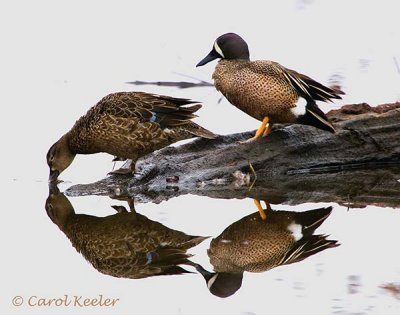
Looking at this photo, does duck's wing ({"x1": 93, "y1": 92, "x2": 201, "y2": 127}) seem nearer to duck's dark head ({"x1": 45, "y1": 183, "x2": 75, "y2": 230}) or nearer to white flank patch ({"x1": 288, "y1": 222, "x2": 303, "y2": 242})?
duck's dark head ({"x1": 45, "y1": 183, "x2": 75, "y2": 230})

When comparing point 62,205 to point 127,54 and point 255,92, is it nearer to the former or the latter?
point 255,92

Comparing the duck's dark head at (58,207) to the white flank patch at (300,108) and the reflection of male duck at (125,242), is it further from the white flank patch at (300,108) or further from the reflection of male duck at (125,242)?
the white flank patch at (300,108)

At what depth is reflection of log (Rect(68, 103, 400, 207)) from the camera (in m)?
9.94

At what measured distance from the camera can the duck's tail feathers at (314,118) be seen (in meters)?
9.91

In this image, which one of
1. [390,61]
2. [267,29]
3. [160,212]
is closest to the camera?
[160,212]

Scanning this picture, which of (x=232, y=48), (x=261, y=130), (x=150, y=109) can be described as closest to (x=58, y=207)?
(x=150, y=109)

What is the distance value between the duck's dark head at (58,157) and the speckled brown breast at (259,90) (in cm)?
134

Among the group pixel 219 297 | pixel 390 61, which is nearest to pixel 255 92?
pixel 219 297

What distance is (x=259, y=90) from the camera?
10008mm

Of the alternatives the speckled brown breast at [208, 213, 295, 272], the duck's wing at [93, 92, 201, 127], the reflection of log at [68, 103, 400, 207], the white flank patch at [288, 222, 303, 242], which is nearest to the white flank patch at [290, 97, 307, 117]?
the reflection of log at [68, 103, 400, 207]

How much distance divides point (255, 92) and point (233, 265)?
6.42ft

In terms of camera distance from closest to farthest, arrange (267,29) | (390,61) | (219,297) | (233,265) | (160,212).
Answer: (219,297)
(233,265)
(160,212)
(390,61)
(267,29)

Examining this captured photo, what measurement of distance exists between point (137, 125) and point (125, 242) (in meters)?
1.44

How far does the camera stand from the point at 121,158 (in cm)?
1055
